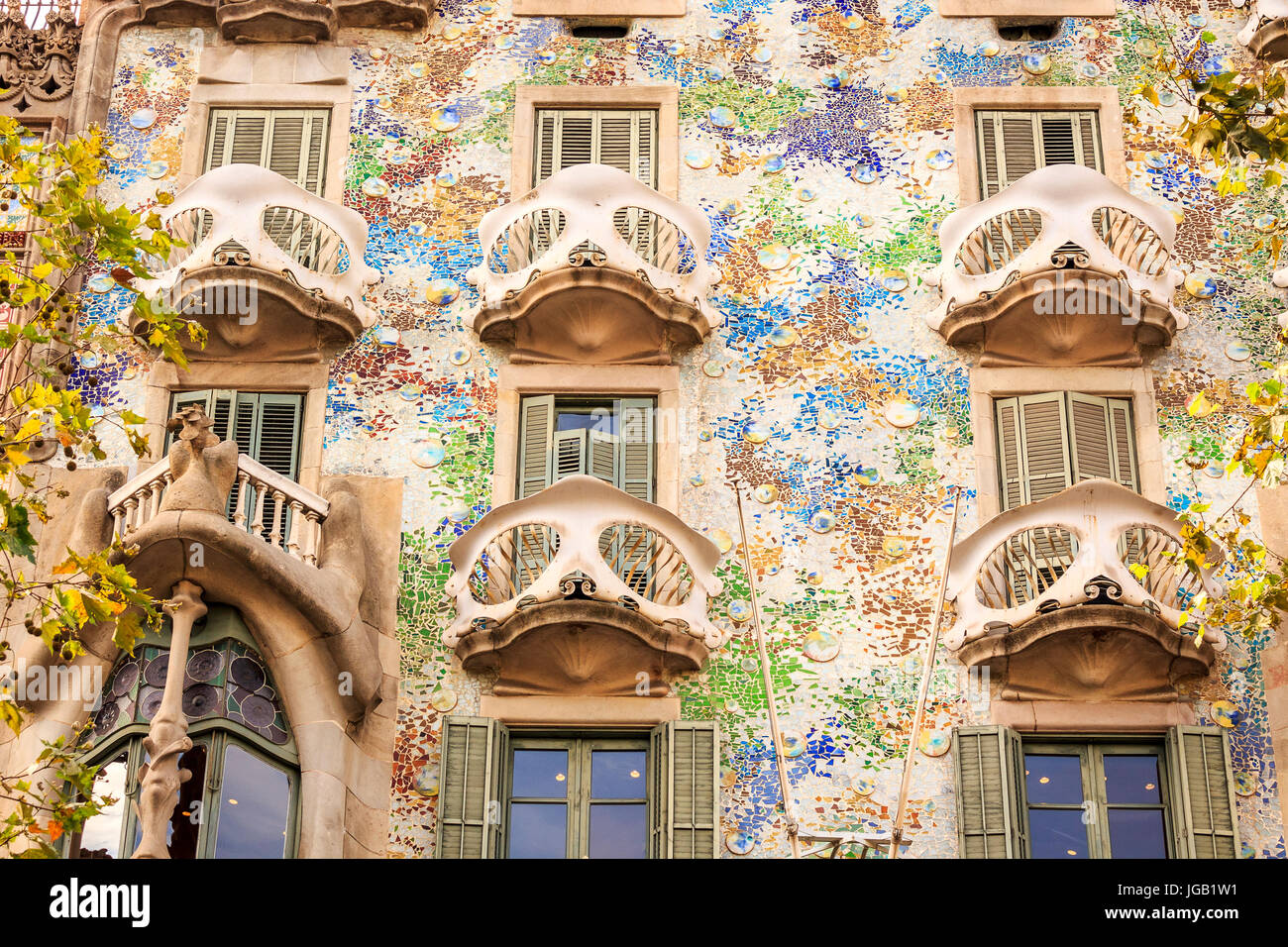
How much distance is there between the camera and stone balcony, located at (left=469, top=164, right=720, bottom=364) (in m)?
19.8

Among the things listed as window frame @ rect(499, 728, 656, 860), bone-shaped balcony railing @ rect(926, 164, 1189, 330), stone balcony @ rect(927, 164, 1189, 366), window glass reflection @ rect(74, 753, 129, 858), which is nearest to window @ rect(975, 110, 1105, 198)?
bone-shaped balcony railing @ rect(926, 164, 1189, 330)

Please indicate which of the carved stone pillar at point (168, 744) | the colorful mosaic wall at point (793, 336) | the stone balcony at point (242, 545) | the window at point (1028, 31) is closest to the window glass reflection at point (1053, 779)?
the colorful mosaic wall at point (793, 336)

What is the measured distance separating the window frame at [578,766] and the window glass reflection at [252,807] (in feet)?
5.97

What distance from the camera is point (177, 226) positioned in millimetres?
20219

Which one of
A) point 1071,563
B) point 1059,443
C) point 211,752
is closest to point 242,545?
point 211,752

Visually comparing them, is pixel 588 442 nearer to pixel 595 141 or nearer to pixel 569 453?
pixel 569 453

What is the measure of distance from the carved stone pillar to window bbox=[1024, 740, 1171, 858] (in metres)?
6.87

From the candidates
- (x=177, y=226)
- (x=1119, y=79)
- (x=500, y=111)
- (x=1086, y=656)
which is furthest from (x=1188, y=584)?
(x=177, y=226)

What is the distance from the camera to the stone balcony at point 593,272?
64.8 feet

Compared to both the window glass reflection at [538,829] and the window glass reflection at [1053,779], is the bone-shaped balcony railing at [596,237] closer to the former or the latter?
the window glass reflection at [538,829]

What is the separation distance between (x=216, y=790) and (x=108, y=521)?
112 inches

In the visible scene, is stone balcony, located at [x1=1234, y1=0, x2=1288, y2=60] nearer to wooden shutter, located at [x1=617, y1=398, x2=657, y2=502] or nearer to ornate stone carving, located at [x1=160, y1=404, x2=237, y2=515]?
wooden shutter, located at [x1=617, y1=398, x2=657, y2=502]
